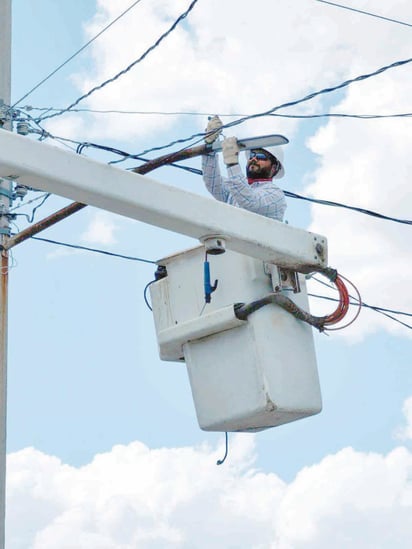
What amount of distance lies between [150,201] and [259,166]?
3.97 ft

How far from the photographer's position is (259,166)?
659 centimetres

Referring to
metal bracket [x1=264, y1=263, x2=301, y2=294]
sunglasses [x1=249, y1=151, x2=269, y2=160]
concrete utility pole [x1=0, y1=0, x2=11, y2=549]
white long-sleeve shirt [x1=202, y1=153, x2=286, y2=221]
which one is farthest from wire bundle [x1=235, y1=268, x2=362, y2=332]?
concrete utility pole [x1=0, y1=0, x2=11, y2=549]

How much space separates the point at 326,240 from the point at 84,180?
1.44 metres

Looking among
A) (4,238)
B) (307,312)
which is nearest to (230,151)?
(307,312)

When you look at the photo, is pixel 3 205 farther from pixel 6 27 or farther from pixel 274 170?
pixel 274 170

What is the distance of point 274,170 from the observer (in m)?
6.68

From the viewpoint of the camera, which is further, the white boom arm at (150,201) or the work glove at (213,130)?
the work glove at (213,130)

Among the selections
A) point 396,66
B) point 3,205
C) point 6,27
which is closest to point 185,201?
point 396,66

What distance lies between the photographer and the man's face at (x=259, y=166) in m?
6.59

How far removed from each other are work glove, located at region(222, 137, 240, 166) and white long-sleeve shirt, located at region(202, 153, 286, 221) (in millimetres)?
38

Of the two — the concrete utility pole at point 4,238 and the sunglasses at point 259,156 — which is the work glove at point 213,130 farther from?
the concrete utility pole at point 4,238

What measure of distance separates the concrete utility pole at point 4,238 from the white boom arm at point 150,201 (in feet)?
8.39

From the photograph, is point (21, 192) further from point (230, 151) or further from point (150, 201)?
point (150, 201)

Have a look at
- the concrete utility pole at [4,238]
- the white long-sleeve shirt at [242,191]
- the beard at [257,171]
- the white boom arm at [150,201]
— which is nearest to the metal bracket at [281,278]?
the white boom arm at [150,201]
